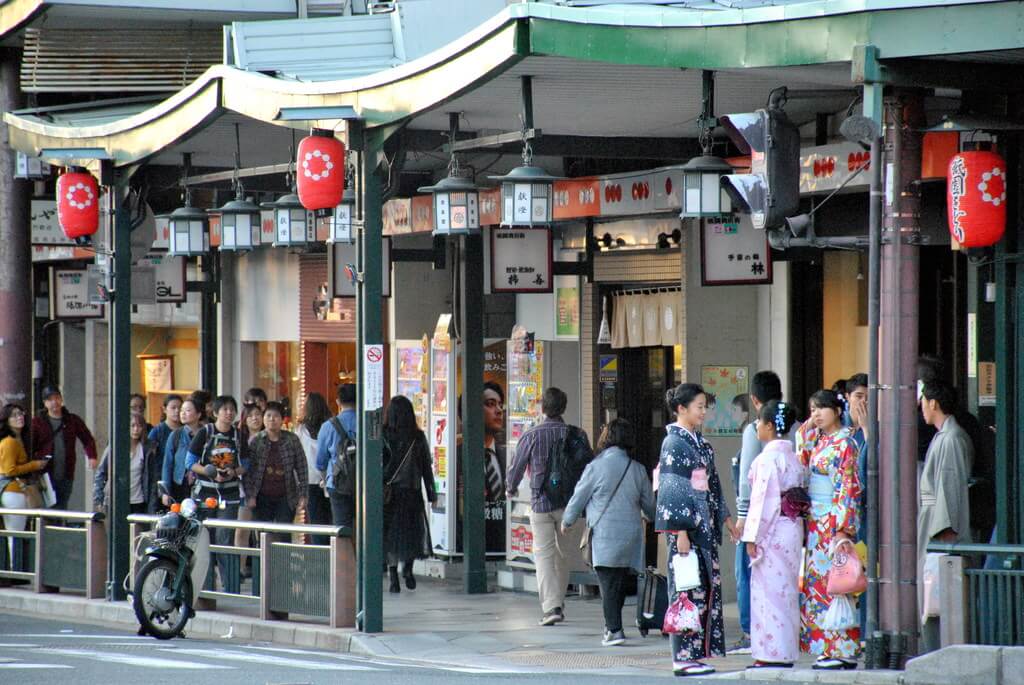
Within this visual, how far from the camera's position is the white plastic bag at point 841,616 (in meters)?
11.3

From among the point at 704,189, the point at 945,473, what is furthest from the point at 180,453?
the point at 945,473

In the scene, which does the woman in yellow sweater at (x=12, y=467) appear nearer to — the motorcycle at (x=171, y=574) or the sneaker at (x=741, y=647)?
the motorcycle at (x=171, y=574)

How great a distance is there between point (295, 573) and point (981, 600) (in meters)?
6.19

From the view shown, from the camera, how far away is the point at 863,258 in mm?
15172

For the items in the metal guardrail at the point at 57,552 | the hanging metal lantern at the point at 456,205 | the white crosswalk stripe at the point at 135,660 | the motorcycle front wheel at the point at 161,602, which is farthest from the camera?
the metal guardrail at the point at 57,552

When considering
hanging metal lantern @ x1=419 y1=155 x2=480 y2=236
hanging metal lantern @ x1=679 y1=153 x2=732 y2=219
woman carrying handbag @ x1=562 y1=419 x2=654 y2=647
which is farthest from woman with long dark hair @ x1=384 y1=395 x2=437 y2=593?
hanging metal lantern @ x1=679 y1=153 x2=732 y2=219

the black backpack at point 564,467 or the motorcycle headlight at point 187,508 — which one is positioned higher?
the black backpack at point 564,467

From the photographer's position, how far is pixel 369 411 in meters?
14.0

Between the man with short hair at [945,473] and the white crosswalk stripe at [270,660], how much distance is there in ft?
13.2

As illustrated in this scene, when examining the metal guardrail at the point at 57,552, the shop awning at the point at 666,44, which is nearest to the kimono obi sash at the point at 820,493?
the shop awning at the point at 666,44

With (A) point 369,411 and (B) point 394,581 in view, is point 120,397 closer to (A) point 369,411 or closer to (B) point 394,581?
(B) point 394,581

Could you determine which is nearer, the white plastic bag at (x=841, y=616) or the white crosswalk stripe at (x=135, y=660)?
the white plastic bag at (x=841, y=616)

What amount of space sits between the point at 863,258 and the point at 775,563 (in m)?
4.56

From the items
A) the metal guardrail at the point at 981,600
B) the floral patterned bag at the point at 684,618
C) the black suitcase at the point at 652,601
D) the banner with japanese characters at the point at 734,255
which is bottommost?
the black suitcase at the point at 652,601
